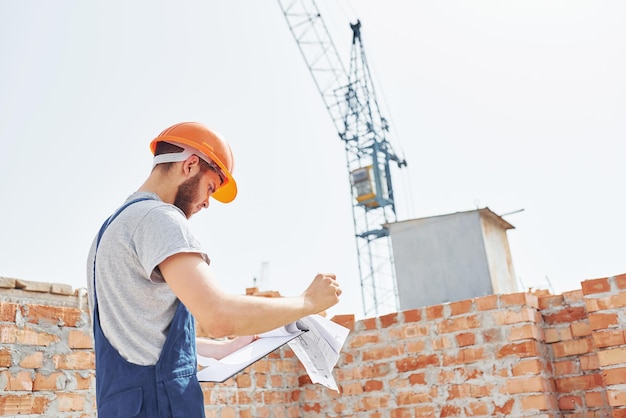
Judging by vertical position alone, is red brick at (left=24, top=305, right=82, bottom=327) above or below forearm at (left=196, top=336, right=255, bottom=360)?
above

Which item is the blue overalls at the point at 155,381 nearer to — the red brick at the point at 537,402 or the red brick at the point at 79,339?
the red brick at the point at 79,339

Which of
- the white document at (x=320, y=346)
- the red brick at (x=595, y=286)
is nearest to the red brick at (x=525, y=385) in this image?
the red brick at (x=595, y=286)

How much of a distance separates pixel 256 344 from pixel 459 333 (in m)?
2.07

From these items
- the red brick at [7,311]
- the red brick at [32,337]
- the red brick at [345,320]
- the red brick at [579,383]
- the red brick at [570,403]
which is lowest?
the red brick at [570,403]

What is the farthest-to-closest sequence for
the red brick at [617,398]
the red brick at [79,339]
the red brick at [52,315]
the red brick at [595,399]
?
the red brick at [595,399] < the red brick at [617,398] < the red brick at [79,339] < the red brick at [52,315]

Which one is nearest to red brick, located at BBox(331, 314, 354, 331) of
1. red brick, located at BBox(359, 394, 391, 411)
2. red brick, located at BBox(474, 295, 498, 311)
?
red brick, located at BBox(359, 394, 391, 411)

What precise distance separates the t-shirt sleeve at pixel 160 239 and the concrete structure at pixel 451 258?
1240 centimetres

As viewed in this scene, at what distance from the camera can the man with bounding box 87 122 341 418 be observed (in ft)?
4.37

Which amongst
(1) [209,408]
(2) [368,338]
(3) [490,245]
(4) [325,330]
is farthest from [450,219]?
(4) [325,330]

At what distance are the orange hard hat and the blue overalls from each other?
0.26 m

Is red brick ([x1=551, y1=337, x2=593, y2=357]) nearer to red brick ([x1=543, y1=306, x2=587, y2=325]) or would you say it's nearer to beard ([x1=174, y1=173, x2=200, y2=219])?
red brick ([x1=543, y1=306, x2=587, y2=325])

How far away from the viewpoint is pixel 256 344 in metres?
1.92

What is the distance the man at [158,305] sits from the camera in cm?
133

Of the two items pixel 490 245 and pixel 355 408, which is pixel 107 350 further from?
pixel 490 245
